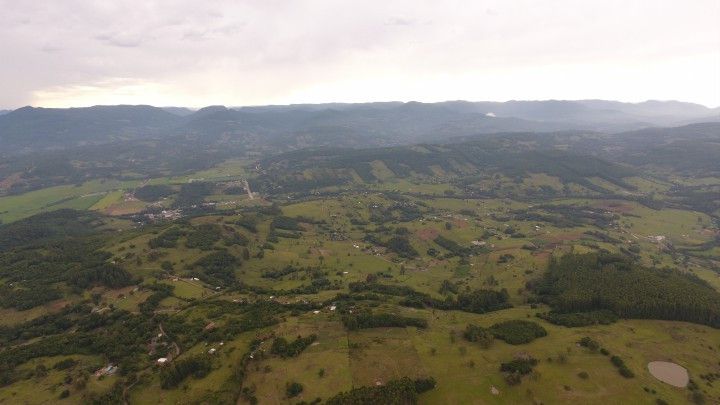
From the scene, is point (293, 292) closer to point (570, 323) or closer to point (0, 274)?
point (570, 323)

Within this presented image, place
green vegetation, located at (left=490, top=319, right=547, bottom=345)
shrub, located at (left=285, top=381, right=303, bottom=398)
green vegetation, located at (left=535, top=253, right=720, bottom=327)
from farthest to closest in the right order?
green vegetation, located at (left=535, top=253, right=720, bottom=327)
green vegetation, located at (left=490, top=319, right=547, bottom=345)
shrub, located at (left=285, top=381, right=303, bottom=398)

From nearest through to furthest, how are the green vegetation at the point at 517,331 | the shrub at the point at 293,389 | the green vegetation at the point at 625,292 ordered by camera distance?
the shrub at the point at 293,389, the green vegetation at the point at 517,331, the green vegetation at the point at 625,292

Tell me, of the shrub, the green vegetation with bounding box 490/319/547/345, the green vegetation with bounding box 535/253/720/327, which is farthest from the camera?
the green vegetation with bounding box 535/253/720/327

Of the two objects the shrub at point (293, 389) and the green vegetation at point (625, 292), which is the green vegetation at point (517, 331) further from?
the shrub at point (293, 389)

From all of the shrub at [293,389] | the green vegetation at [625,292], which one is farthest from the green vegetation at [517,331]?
the shrub at [293,389]

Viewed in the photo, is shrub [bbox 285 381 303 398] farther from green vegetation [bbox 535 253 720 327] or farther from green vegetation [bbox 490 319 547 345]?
green vegetation [bbox 535 253 720 327]

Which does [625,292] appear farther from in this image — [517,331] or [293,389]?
[293,389]

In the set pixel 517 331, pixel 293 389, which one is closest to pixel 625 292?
pixel 517 331

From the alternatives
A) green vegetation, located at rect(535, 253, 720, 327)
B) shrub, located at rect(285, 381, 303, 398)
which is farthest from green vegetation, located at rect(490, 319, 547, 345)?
shrub, located at rect(285, 381, 303, 398)

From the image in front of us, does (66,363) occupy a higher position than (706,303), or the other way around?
(706,303)

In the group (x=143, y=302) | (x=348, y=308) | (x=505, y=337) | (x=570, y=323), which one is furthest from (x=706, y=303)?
(x=143, y=302)

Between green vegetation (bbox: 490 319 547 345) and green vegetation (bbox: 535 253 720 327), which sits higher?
green vegetation (bbox: 535 253 720 327)
